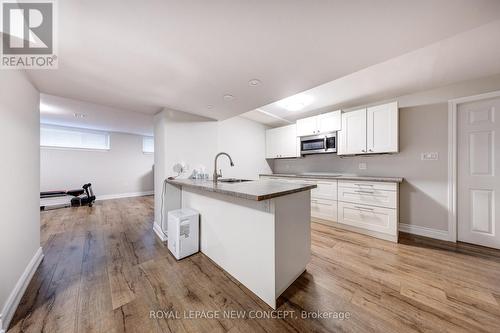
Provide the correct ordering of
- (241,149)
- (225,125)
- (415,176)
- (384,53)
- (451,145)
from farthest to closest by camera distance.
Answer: (241,149) < (225,125) < (415,176) < (451,145) < (384,53)

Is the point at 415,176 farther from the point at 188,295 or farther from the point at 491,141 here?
the point at 188,295

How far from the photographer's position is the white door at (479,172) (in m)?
2.18

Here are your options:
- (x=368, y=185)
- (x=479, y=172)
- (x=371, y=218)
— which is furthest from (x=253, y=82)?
(x=479, y=172)

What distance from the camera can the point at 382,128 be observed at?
107 inches

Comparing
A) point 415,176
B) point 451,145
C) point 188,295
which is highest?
point 451,145

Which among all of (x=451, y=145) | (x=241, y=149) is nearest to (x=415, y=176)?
(x=451, y=145)

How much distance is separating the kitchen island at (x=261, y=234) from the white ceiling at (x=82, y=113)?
10.5 ft

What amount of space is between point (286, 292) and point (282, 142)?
3.27 metres

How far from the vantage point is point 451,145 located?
240 centimetres

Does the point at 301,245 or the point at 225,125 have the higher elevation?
the point at 225,125

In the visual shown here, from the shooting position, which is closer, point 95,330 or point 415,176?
point 95,330

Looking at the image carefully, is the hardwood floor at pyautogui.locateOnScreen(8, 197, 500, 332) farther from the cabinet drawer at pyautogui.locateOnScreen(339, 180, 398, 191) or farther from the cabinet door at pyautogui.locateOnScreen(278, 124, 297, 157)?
the cabinet door at pyautogui.locateOnScreen(278, 124, 297, 157)

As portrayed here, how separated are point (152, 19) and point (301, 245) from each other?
2176mm

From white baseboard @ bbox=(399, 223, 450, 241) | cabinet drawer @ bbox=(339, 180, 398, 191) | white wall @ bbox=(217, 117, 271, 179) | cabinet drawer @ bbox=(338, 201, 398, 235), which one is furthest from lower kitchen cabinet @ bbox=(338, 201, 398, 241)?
white wall @ bbox=(217, 117, 271, 179)
